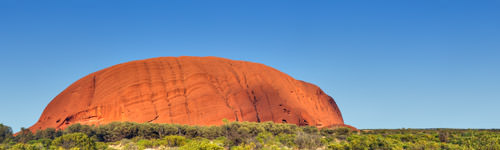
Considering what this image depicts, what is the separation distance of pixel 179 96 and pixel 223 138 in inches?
861

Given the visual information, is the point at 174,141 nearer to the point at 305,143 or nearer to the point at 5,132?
the point at 305,143

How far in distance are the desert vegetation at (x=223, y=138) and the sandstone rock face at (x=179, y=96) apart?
8509mm

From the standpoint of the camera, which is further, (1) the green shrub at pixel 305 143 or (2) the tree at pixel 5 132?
(2) the tree at pixel 5 132

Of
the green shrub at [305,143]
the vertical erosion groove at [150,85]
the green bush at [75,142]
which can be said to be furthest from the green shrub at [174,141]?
the vertical erosion groove at [150,85]

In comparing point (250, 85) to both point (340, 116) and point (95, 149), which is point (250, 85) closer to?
point (340, 116)

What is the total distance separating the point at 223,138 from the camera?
43844mm

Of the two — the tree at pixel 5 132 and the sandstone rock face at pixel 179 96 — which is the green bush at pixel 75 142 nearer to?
the tree at pixel 5 132

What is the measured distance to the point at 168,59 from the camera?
71188 mm

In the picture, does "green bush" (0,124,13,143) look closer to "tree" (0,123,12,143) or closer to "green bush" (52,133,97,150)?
"tree" (0,123,12,143)

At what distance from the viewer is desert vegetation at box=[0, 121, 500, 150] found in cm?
3384

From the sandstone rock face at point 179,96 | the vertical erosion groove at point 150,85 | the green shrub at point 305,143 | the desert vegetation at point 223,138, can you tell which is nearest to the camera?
the desert vegetation at point 223,138

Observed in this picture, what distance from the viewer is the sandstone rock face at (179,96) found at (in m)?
60.8

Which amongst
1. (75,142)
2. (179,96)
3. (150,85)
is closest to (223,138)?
(75,142)

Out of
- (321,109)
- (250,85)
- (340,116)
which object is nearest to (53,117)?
(250,85)
